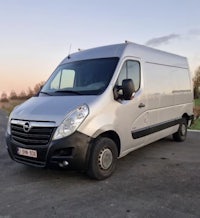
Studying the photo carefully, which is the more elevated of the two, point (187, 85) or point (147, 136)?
point (187, 85)

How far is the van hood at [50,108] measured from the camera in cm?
436

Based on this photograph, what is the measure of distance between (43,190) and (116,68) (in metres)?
2.53

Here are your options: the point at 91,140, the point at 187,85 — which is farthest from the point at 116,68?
the point at 187,85

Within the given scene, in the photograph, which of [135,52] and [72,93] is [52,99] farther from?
[135,52]

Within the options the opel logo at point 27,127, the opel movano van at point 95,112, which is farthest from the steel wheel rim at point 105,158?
the opel logo at point 27,127

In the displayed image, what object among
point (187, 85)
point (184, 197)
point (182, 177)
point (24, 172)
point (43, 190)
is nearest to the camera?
point (184, 197)

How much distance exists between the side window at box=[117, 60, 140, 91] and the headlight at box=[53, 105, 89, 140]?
1.14m

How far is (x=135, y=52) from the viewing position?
18.4ft

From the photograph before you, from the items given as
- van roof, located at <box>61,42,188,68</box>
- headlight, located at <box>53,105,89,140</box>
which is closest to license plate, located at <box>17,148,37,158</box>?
headlight, located at <box>53,105,89,140</box>

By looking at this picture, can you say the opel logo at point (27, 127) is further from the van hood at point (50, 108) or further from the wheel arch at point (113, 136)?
the wheel arch at point (113, 136)

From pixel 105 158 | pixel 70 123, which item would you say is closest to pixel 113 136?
pixel 105 158

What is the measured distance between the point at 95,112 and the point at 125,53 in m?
1.54

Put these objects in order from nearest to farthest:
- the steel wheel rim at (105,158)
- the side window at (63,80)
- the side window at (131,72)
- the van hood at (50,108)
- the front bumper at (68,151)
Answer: the front bumper at (68,151), the van hood at (50,108), the steel wheel rim at (105,158), the side window at (131,72), the side window at (63,80)

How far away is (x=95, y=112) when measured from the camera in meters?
4.47
